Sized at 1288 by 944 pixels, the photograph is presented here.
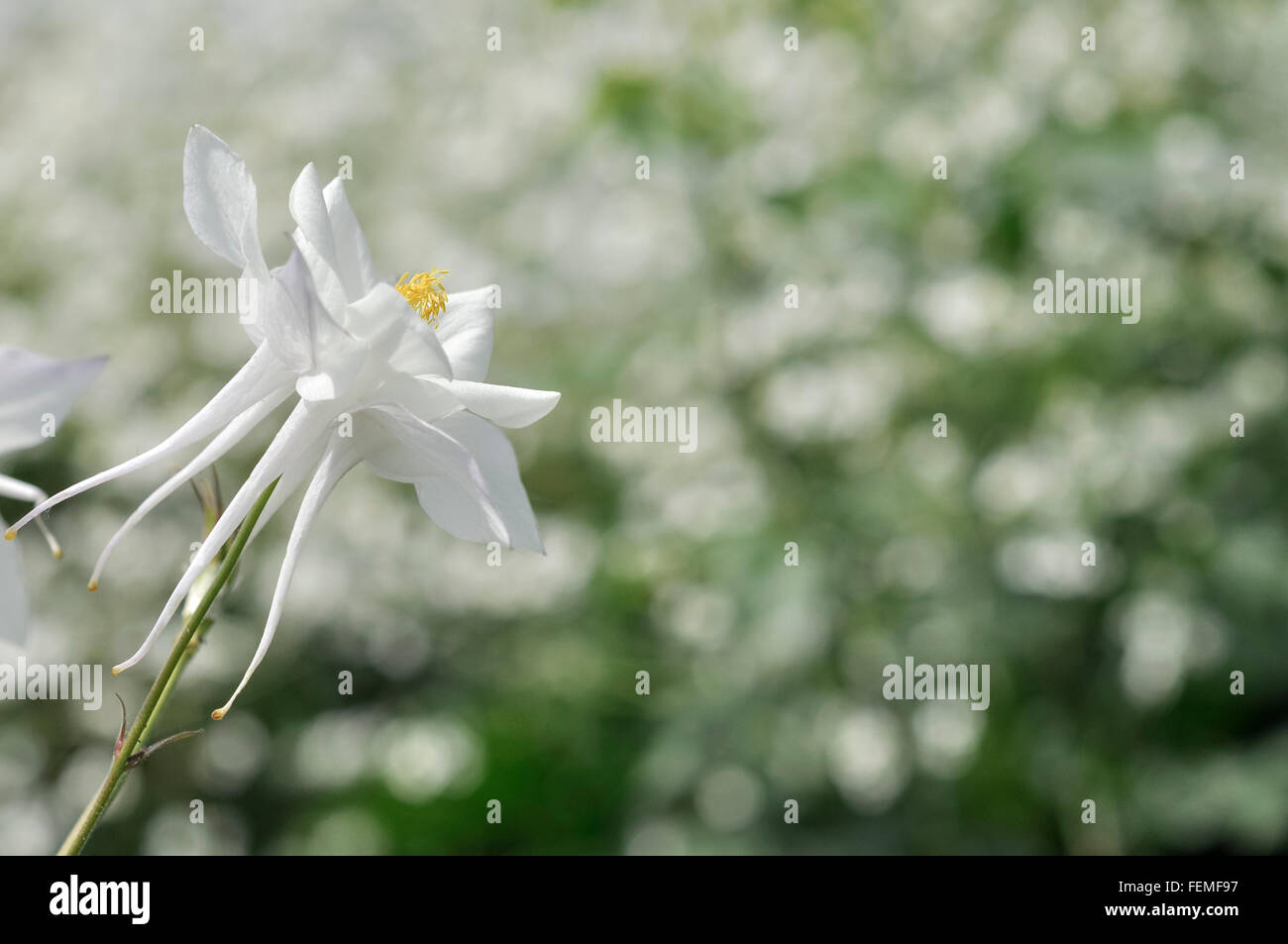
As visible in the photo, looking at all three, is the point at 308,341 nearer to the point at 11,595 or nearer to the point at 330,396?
the point at 330,396

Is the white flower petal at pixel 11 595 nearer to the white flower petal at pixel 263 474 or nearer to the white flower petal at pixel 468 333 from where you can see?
the white flower petal at pixel 263 474

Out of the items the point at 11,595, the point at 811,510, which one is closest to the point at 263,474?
the point at 11,595

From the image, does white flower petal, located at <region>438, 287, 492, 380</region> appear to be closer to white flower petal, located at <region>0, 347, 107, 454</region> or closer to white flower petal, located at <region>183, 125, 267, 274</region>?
white flower petal, located at <region>183, 125, 267, 274</region>

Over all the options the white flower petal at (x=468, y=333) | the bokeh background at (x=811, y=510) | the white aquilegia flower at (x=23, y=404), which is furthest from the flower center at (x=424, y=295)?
the bokeh background at (x=811, y=510)

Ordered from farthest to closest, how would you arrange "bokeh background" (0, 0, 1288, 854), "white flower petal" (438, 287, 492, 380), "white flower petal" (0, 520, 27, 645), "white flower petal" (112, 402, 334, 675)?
"bokeh background" (0, 0, 1288, 854) → "white flower petal" (438, 287, 492, 380) → "white flower petal" (112, 402, 334, 675) → "white flower petal" (0, 520, 27, 645)

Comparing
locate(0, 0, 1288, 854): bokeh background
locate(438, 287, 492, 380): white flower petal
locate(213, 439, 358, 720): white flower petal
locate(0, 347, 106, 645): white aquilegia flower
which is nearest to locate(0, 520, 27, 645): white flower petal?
locate(0, 347, 106, 645): white aquilegia flower
